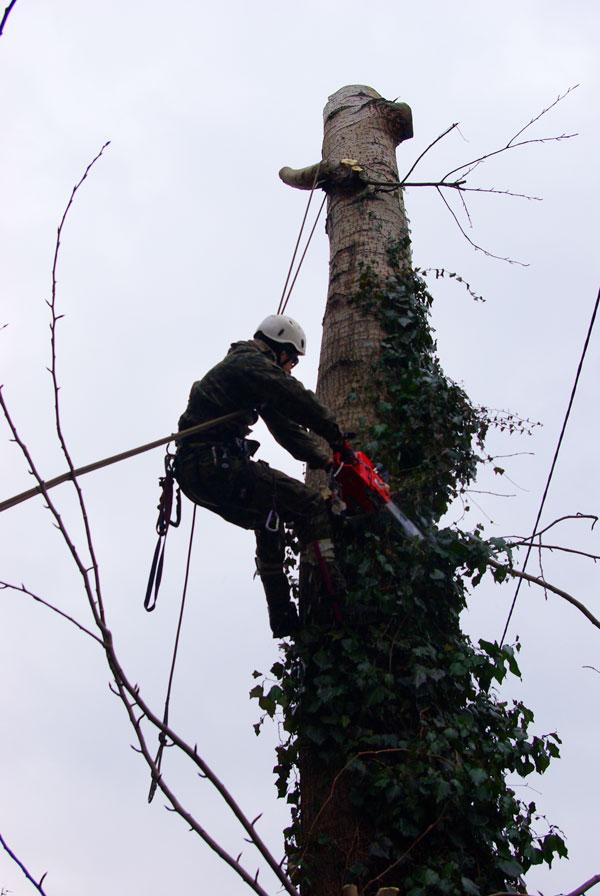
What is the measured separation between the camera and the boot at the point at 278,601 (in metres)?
3.69

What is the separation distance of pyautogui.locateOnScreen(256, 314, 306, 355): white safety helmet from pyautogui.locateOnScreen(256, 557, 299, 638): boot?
998 mm

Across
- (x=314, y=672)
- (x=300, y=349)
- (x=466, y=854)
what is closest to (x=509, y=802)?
(x=466, y=854)

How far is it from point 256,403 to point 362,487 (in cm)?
74

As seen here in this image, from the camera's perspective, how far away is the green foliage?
118 inches

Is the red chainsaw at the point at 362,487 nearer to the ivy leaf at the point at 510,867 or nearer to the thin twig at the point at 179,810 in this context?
the ivy leaf at the point at 510,867

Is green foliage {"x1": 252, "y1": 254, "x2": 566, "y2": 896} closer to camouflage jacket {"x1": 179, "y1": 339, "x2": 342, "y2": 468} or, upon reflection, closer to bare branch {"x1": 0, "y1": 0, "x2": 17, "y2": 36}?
camouflage jacket {"x1": 179, "y1": 339, "x2": 342, "y2": 468}

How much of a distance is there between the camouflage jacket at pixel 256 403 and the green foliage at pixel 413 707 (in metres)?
0.28

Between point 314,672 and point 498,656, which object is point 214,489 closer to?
point 314,672

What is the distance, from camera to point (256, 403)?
13.4 feet

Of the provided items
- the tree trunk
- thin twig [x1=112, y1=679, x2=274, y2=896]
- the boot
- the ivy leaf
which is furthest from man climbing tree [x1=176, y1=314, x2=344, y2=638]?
thin twig [x1=112, y1=679, x2=274, y2=896]

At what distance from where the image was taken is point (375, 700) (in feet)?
10.5

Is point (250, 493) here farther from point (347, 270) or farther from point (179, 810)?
point (179, 810)

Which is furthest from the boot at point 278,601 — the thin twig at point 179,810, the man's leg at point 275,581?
the thin twig at point 179,810

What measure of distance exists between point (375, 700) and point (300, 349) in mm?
1684
